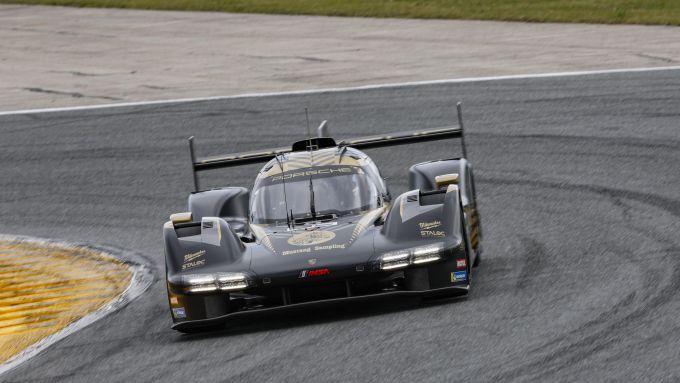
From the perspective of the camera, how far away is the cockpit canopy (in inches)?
514

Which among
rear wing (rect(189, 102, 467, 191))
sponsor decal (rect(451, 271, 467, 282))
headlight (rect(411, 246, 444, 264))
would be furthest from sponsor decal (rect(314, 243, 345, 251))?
rear wing (rect(189, 102, 467, 191))

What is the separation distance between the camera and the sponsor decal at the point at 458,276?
455 inches

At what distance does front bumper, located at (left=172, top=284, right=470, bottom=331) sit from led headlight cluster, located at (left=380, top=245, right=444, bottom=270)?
0.71 feet

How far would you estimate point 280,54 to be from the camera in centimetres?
2850

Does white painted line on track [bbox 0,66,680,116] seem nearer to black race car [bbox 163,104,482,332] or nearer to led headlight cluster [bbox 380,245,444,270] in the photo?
black race car [bbox 163,104,482,332]

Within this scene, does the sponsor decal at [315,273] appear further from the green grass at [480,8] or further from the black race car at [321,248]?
the green grass at [480,8]

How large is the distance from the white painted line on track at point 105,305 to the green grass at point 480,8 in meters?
14.9

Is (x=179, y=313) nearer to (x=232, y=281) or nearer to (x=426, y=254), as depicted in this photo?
(x=232, y=281)

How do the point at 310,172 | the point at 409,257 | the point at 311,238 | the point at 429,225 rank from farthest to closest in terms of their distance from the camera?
the point at 310,172 < the point at 311,238 < the point at 429,225 < the point at 409,257

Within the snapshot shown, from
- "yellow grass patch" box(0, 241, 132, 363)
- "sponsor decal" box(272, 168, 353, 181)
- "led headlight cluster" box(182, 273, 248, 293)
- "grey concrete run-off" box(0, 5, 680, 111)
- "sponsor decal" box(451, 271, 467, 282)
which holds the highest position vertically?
"sponsor decal" box(272, 168, 353, 181)

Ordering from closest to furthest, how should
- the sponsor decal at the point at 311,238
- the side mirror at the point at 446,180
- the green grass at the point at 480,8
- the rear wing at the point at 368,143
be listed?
the sponsor decal at the point at 311,238 → the side mirror at the point at 446,180 → the rear wing at the point at 368,143 → the green grass at the point at 480,8

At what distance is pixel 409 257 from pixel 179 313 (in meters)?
1.90

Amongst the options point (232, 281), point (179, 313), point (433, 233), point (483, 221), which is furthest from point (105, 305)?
point (483, 221)

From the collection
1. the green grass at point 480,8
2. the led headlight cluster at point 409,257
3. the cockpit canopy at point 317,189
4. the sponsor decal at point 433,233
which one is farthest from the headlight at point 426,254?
the green grass at point 480,8
